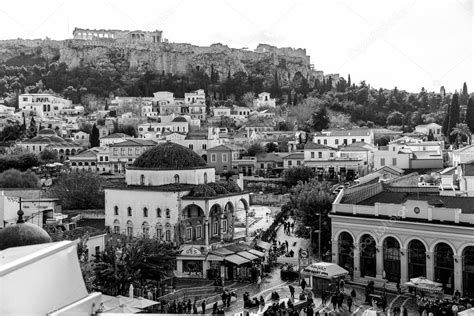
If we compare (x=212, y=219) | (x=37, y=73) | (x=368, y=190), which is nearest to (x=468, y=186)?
(x=368, y=190)

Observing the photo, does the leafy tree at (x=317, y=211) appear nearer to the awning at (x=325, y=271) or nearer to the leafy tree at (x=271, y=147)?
the awning at (x=325, y=271)

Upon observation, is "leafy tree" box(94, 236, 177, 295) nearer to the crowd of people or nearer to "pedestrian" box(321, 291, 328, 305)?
"pedestrian" box(321, 291, 328, 305)

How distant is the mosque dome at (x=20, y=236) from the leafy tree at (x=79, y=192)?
43756 mm

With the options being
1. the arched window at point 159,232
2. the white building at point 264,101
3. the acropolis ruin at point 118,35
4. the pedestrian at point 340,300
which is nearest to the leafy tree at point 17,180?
the arched window at point 159,232

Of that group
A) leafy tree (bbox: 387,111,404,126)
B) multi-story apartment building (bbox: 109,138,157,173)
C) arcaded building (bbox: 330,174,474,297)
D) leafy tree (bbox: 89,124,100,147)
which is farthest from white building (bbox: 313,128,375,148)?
arcaded building (bbox: 330,174,474,297)

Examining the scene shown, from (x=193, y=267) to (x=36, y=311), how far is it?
97.5 feet

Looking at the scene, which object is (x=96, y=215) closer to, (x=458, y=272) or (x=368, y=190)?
(x=368, y=190)

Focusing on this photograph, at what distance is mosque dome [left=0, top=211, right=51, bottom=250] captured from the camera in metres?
14.5

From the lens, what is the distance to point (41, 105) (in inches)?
4948

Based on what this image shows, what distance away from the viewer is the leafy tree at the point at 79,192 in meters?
58.3

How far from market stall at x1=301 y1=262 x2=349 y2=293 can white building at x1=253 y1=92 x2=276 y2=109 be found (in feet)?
340

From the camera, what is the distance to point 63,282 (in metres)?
8.35

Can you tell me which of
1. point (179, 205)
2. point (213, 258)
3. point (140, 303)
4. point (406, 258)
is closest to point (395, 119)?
point (179, 205)

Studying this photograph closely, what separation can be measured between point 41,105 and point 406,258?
4105 inches
